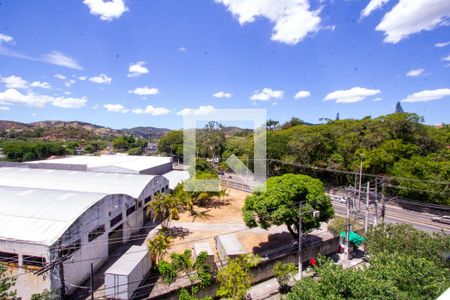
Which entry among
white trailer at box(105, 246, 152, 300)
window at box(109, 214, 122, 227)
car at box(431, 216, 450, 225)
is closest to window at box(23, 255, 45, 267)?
white trailer at box(105, 246, 152, 300)

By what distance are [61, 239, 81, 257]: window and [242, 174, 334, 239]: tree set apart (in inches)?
303

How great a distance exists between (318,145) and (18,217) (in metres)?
27.1

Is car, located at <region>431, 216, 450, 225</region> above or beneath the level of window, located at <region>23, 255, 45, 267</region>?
beneath

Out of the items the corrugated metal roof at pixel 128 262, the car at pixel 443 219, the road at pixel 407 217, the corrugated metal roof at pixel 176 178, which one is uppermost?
the corrugated metal roof at pixel 176 178

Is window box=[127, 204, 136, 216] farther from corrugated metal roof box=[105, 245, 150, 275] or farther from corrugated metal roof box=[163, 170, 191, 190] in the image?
corrugated metal roof box=[163, 170, 191, 190]

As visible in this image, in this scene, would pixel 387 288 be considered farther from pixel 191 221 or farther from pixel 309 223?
pixel 191 221

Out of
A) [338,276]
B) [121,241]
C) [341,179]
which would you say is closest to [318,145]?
[341,179]

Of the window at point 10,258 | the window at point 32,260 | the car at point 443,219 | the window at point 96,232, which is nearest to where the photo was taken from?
the window at point 32,260

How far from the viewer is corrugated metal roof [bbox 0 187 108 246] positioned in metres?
10.0

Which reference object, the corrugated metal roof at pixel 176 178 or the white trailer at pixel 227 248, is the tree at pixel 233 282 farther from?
the corrugated metal roof at pixel 176 178

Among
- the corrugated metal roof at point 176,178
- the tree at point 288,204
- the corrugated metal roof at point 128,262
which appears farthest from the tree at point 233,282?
the corrugated metal roof at point 176,178

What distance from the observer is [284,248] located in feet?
47.3

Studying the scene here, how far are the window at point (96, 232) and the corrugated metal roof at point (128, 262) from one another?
204cm

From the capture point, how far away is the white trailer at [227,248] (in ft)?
40.1
